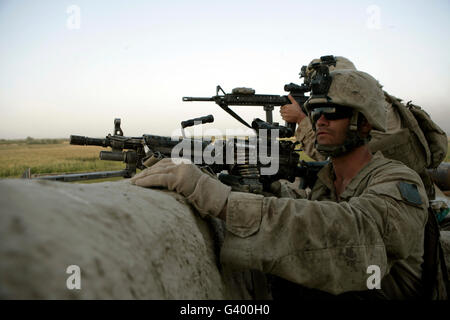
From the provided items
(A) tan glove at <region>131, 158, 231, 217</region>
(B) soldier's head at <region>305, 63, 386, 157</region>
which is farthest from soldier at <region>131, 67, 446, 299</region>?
(B) soldier's head at <region>305, 63, 386, 157</region>

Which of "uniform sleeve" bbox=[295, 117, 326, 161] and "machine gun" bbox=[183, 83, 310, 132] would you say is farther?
"machine gun" bbox=[183, 83, 310, 132]

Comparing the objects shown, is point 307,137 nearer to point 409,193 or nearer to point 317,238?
point 409,193

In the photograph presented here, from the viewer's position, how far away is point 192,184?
151cm

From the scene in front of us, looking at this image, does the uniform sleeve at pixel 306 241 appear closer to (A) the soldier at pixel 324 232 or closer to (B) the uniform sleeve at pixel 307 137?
(A) the soldier at pixel 324 232

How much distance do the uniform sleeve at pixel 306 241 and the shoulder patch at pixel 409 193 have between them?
271mm

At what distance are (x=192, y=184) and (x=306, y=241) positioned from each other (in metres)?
0.59

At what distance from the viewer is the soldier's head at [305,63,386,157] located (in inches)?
92.2

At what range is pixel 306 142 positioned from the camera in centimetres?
390

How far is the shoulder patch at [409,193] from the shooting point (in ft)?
5.32

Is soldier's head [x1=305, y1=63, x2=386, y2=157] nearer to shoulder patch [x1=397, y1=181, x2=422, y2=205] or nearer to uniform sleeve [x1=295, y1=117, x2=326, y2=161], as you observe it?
shoulder patch [x1=397, y1=181, x2=422, y2=205]

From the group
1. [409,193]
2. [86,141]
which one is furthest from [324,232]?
[86,141]

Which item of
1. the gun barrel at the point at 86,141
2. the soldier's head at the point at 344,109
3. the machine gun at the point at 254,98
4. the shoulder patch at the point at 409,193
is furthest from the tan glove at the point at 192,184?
the machine gun at the point at 254,98

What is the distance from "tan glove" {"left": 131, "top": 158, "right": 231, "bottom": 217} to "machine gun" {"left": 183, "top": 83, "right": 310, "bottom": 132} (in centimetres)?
258
